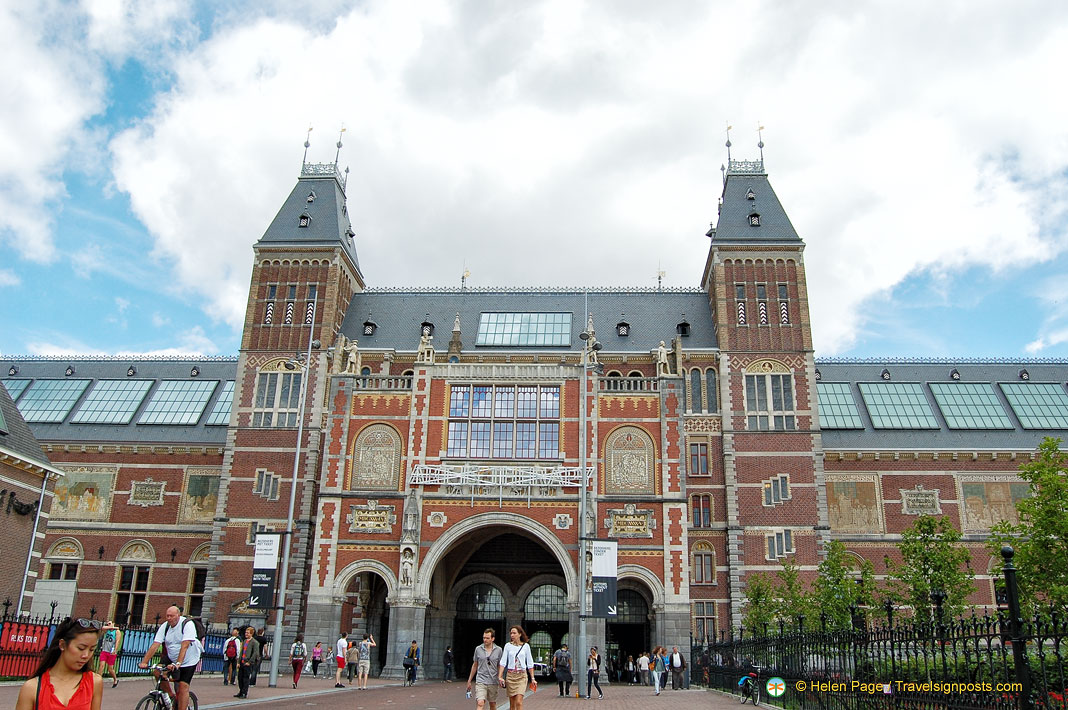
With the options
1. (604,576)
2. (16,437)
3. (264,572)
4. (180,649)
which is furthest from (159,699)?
(16,437)

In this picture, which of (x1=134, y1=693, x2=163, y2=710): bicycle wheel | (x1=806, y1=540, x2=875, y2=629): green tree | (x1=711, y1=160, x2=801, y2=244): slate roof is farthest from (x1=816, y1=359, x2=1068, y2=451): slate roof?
(x1=134, y1=693, x2=163, y2=710): bicycle wheel

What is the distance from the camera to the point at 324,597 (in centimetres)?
3428

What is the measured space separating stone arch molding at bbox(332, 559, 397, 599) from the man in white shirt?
38.7 feet

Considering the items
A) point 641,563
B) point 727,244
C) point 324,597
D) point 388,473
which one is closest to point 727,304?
point 727,244

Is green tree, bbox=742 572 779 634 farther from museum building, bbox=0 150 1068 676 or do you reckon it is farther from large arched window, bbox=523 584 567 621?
large arched window, bbox=523 584 567 621

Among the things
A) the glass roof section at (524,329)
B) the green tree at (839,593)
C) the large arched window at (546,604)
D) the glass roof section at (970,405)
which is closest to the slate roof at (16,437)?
the glass roof section at (524,329)

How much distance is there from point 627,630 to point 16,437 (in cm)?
2815

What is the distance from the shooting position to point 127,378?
5472cm

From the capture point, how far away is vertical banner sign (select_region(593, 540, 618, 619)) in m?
26.7

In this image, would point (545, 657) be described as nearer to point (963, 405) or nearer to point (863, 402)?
point (863, 402)

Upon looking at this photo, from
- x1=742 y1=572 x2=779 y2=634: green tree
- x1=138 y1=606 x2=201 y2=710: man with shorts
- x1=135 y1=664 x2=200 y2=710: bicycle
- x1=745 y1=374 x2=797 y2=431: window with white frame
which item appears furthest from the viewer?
x1=745 y1=374 x2=797 y2=431: window with white frame

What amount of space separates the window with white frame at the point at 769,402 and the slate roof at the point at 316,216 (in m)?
24.7

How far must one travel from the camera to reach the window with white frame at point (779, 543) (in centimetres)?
3953

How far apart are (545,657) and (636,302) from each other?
68.3ft
